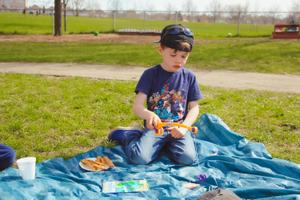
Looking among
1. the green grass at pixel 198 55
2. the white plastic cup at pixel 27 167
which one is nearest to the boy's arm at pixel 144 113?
the white plastic cup at pixel 27 167

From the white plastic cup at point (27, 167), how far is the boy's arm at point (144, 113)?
1.04m

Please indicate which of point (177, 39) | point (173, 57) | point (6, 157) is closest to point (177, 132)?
point (173, 57)

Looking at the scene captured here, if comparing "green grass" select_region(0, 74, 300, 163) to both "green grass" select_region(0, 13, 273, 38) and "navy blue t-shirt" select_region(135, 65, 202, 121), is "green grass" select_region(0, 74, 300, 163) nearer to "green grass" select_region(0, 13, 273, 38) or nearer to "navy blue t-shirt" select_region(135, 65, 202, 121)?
"navy blue t-shirt" select_region(135, 65, 202, 121)

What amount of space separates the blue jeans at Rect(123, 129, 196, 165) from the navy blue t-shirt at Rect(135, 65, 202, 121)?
207 millimetres

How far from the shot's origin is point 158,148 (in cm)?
388

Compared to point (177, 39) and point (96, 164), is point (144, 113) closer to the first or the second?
point (96, 164)

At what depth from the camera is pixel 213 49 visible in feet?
42.4

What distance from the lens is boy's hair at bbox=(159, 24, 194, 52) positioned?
365cm

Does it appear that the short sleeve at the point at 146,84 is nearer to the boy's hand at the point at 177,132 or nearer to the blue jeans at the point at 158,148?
the blue jeans at the point at 158,148

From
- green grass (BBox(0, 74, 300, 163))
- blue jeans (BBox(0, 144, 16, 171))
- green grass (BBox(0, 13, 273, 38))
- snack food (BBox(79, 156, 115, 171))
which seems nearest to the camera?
blue jeans (BBox(0, 144, 16, 171))

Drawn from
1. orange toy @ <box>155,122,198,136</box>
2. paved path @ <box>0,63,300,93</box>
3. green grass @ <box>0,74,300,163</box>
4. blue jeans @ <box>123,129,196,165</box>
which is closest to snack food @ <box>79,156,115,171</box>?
blue jeans @ <box>123,129,196,165</box>

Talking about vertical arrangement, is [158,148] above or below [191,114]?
below

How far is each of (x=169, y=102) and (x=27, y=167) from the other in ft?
4.89

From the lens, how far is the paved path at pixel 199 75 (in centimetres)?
795
